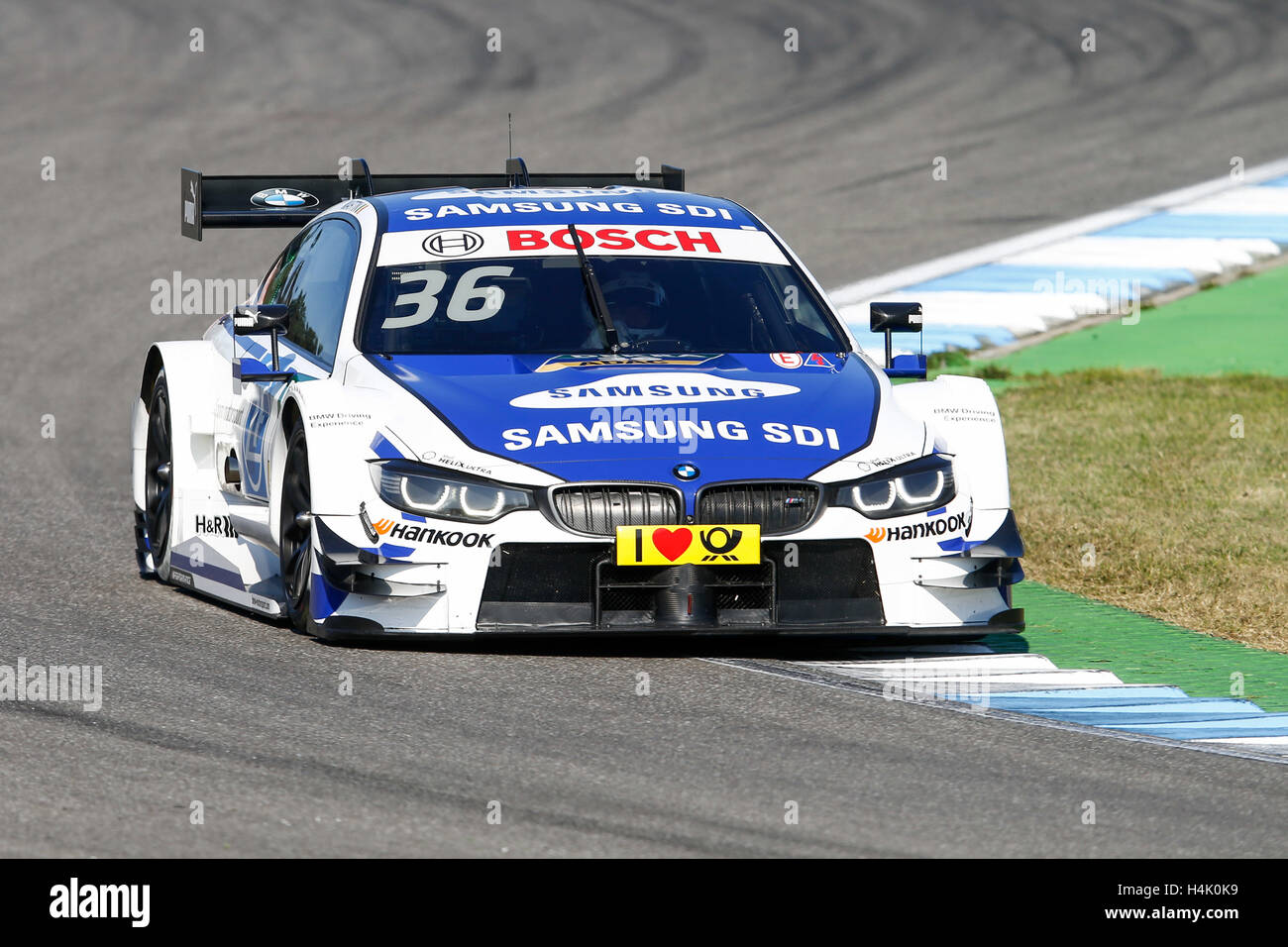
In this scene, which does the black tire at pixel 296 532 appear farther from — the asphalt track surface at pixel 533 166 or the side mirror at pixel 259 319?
the side mirror at pixel 259 319

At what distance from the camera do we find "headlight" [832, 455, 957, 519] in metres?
7.42

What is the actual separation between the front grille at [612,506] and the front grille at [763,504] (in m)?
0.11

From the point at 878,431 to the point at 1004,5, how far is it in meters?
21.3

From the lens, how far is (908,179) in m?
20.1

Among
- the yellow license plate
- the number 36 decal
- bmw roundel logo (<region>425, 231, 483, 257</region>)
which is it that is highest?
bmw roundel logo (<region>425, 231, 483, 257</region>)

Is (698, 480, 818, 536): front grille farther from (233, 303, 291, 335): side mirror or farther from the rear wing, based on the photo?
the rear wing

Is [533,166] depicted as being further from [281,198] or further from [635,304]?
[635,304]

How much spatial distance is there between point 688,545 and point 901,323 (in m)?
1.77

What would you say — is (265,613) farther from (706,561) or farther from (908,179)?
(908,179)

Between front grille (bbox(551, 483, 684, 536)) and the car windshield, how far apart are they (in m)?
0.99

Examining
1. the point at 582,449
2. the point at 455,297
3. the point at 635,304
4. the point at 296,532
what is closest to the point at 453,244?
the point at 455,297

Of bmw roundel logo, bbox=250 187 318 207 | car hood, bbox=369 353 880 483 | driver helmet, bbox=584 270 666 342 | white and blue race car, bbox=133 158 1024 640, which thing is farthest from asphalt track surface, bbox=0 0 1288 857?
bmw roundel logo, bbox=250 187 318 207
